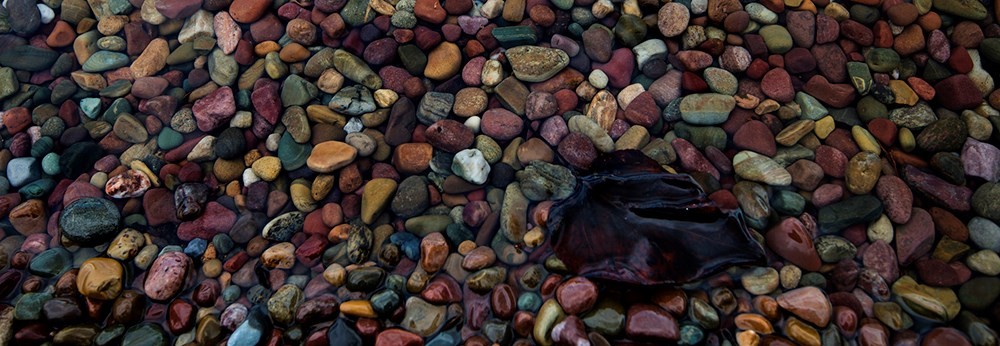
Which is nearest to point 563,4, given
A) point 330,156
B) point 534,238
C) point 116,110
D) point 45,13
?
point 534,238

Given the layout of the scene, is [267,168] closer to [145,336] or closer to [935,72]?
[145,336]

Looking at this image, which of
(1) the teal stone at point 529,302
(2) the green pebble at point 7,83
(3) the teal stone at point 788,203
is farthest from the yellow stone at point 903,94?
(2) the green pebble at point 7,83

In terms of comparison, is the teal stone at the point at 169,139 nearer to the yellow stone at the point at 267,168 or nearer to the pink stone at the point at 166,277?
the yellow stone at the point at 267,168

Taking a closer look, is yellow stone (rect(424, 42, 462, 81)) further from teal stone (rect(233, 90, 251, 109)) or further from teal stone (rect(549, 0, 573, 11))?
teal stone (rect(233, 90, 251, 109))

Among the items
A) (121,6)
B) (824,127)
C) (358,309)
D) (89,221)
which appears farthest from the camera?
(121,6)

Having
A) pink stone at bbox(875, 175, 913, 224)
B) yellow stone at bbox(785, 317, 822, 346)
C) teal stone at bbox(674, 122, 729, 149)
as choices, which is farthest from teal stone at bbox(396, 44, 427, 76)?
pink stone at bbox(875, 175, 913, 224)
